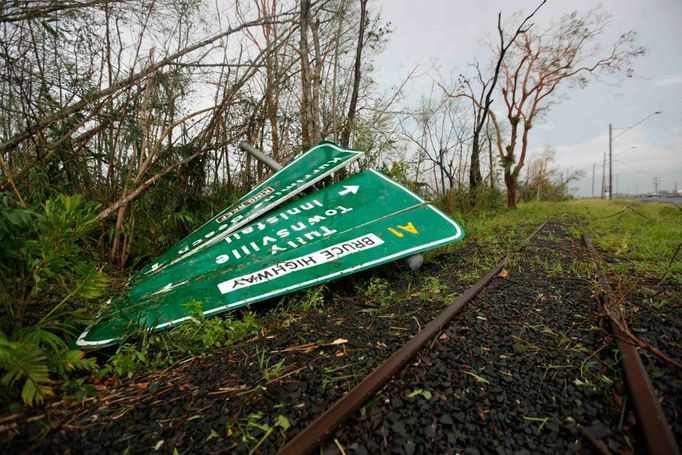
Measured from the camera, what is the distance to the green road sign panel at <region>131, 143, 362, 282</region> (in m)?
3.26

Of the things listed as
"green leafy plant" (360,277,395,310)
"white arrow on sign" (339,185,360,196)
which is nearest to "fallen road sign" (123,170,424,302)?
"white arrow on sign" (339,185,360,196)

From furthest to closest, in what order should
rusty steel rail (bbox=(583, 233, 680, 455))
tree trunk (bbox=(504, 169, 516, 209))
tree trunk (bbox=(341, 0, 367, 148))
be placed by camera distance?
tree trunk (bbox=(504, 169, 516, 209)), tree trunk (bbox=(341, 0, 367, 148)), rusty steel rail (bbox=(583, 233, 680, 455))

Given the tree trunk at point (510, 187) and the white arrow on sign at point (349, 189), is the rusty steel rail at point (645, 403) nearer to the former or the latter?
the white arrow on sign at point (349, 189)

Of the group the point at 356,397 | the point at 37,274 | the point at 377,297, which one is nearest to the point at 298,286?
the point at 377,297


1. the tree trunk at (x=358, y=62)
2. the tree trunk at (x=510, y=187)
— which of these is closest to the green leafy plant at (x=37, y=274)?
the tree trunk at (x=358, y=62)

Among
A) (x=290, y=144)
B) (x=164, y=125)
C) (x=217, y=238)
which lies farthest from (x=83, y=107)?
(x=290, y=144)

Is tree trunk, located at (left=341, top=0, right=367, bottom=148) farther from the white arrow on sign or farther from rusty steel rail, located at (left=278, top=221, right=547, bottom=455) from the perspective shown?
rusty steel rail, located at (left=278, top=221, right=547, bottom=455)

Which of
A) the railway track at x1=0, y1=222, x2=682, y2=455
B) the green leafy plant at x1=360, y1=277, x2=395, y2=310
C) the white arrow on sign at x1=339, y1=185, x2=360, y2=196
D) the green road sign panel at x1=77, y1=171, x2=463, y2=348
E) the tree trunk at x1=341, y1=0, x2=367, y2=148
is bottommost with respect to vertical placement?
the railway track at x1=0, y1=222, x2=682, y2=455

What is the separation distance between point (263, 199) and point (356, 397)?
3.25 meters

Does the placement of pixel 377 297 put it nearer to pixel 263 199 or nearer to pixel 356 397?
pixel 356 397

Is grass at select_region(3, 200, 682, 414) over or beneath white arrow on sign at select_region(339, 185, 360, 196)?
beneath

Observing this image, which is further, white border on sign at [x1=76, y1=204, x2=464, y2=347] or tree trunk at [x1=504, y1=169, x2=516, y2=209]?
tree trunk at [x1=504, y1=169, x2=516, y2=209]

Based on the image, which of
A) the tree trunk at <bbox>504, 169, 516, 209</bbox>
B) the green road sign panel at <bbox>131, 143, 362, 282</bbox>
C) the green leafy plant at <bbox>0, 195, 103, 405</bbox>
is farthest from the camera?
the tree trunk at <bbox>504, 169, 516, 209</bbox>

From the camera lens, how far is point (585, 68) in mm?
14625
